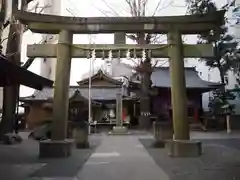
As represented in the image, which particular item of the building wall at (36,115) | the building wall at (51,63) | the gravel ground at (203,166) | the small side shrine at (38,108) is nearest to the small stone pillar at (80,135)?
the gravel ground at (203,166)

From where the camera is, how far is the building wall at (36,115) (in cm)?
3559

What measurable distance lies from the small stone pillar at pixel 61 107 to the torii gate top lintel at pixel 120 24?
44 cm

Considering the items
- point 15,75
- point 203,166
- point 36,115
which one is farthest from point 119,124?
point 203,166

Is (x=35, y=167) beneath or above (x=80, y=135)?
beneath

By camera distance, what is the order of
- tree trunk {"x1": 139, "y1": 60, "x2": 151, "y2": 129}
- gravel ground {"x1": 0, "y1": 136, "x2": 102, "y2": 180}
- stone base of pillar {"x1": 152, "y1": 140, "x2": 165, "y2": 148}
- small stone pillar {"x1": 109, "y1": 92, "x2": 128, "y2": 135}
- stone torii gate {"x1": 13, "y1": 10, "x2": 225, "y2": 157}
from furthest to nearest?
tree trunk {"x1": 139, "y1": 60, "x2": 151, "y2": 129} → small stone pillar {"x1": 109, "y1": 92, "x2": 128, "y2": 135} → stone base of pillar {"x1": 152, "y1": 140, "x2": 165, "y2": 148} → stone torii gate {"x1": 13, "y1": 10, "x2": 225, "y2": 157} → gravel ground {"x1": 0, "y1": 136, "x2": 102, "y2": 180}

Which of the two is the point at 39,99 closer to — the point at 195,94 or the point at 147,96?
the point at 147,96

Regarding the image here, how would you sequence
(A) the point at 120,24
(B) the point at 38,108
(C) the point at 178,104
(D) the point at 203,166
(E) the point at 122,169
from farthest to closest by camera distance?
(B) the point at 38,108, (A) the point at 120,24, (C) the point at 178,104, (D) the point at 203,166, (E) the point at 122,169

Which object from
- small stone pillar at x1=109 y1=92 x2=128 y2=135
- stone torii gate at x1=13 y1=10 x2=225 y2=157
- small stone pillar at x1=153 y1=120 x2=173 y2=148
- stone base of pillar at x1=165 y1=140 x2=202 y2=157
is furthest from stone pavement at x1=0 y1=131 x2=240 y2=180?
small stone pillar at x1=109 y1=92 x2=128 y2=135

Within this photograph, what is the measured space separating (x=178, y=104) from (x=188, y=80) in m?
23.6

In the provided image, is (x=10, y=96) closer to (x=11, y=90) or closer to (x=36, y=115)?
(x=11, y=90)

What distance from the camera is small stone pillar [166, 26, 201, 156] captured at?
12523 mm

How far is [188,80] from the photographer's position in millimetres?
36031

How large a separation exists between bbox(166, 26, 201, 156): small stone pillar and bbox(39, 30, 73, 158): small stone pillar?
4029mm

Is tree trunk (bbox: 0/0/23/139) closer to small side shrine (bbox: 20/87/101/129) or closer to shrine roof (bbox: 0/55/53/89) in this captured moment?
shrine roof (bbox: 0/55/53/89)
